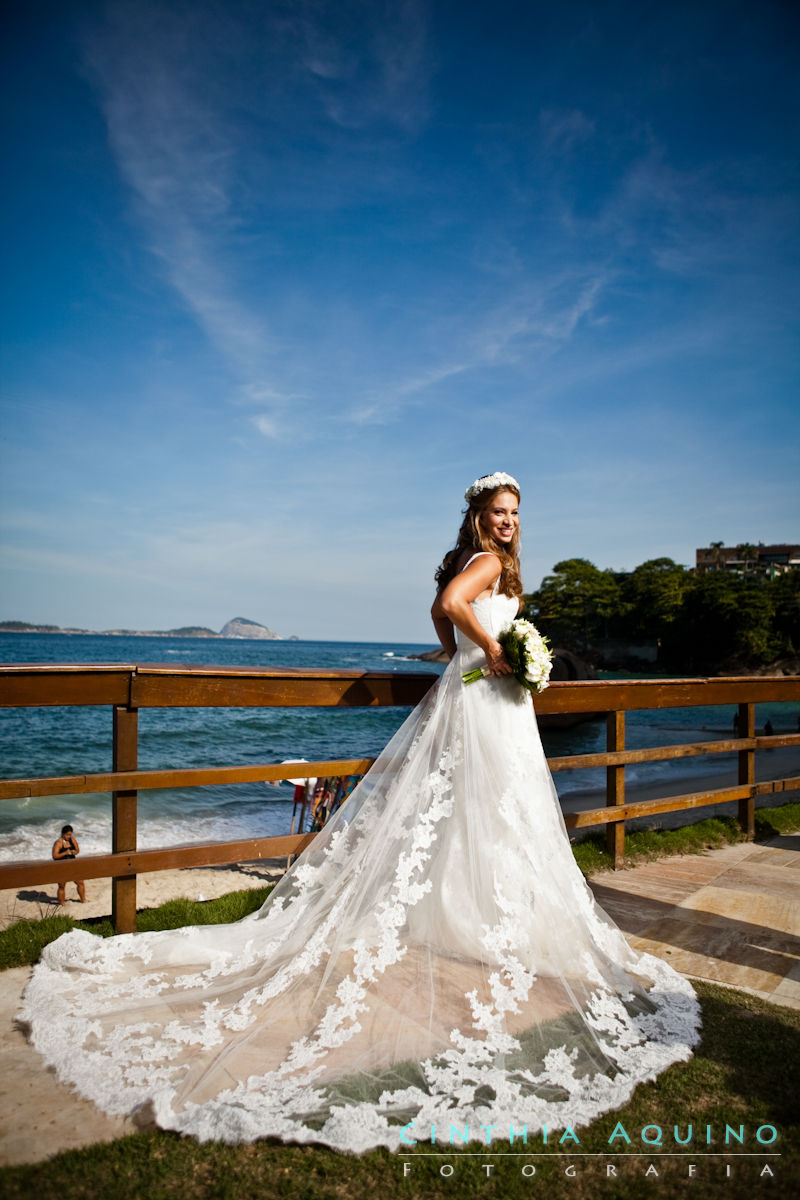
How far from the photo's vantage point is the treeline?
6838 centimetres

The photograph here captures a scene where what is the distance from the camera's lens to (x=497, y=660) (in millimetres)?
3033

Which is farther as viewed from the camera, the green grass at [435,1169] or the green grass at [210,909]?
the green grass at [210,909]

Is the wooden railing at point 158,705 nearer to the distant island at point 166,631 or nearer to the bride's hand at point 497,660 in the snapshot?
the bride's hand at point 497,660

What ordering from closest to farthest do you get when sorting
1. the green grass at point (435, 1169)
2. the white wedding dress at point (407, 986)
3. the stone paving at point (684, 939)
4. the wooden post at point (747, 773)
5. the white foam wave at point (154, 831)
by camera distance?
the green grass at point (435, 1169) < the stone paving at point (684, 939) < the white wedding dress at point (407, 986) < the wooden post at point (747, 773) < the white foam wave at point (154, 831)

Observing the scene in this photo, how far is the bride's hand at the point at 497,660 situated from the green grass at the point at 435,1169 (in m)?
1.55

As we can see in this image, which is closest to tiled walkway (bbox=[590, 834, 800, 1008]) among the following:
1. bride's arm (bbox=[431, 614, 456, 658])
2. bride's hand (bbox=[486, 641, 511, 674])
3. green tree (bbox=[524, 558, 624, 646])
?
bride's hand (bbox=[486, 641, 511, 674])

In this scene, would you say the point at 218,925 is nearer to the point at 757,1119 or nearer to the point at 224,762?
the point at 757,1119

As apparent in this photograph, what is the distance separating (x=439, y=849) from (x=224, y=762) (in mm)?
18773

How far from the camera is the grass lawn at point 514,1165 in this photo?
5.44ft

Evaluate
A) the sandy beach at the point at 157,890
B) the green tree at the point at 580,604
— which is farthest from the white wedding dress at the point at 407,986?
the green tree at the point at 580,604

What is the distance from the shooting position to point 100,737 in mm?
23984

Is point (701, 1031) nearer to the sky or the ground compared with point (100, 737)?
nearer to the sky

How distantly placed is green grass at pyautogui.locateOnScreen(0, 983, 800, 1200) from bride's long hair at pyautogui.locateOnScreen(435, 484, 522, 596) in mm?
1927

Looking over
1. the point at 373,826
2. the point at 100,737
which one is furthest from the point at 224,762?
the point at 373,826
